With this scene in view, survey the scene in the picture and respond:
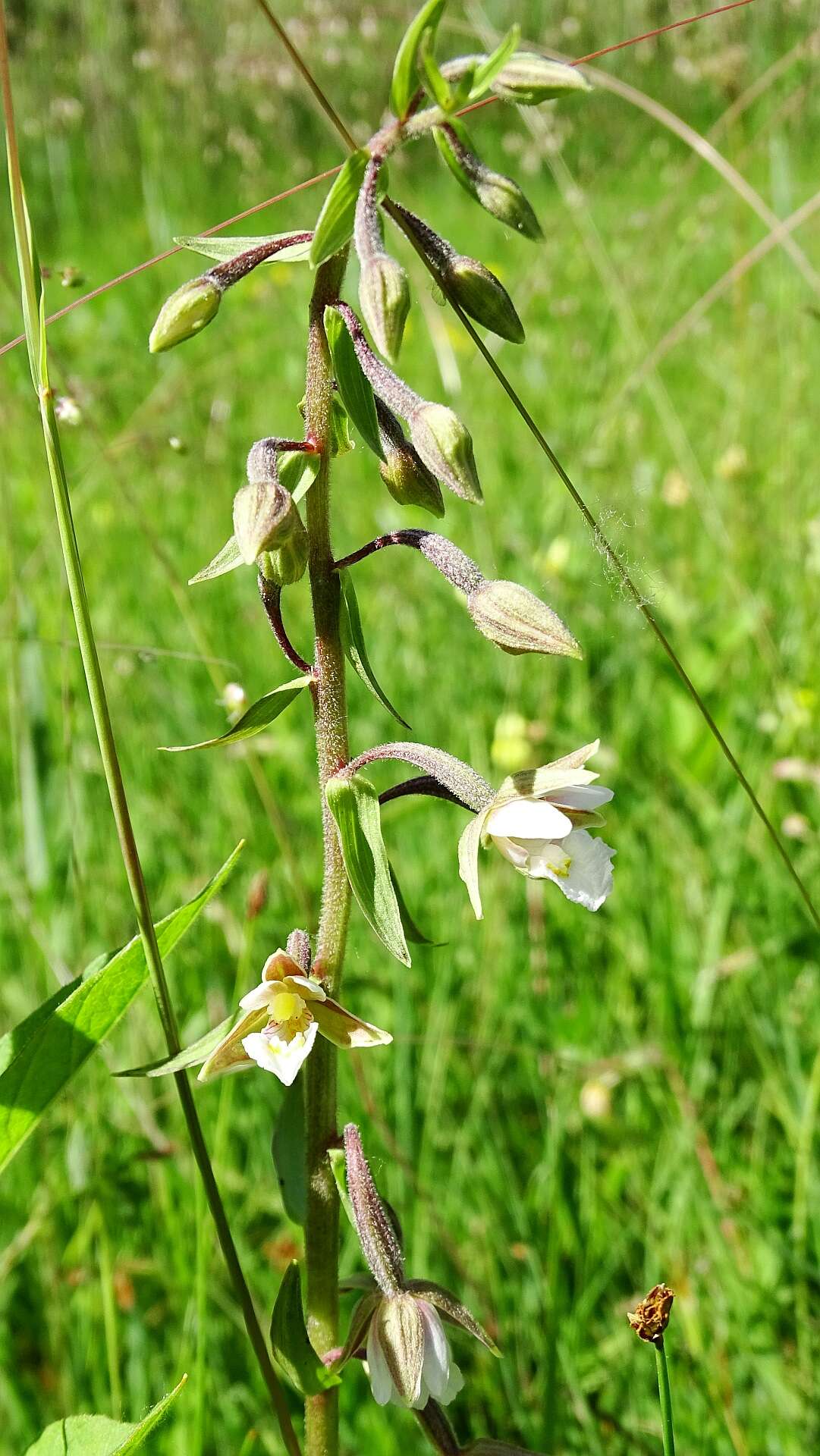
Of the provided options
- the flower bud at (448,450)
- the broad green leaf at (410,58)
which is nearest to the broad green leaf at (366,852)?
the flower bud at (448,450)

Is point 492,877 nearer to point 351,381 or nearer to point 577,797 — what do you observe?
point 577,797

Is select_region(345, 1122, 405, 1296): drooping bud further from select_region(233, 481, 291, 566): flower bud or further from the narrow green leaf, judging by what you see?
select_region(233, 481, 291, 566): flower bud

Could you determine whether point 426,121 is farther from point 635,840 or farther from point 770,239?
point 635,840

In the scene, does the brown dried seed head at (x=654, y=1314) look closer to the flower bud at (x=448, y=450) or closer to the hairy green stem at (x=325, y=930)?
the hairy green stem at (x=325, y=930)

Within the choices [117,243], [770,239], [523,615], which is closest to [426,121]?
[523,615]

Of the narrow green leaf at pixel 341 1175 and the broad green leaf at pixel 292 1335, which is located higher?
the narrow green leaf at pixel 341 1175

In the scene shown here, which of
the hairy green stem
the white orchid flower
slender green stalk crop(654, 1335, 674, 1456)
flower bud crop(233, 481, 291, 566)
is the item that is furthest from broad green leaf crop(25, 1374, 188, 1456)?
flower bud crop(233, 481, 291, 566)
